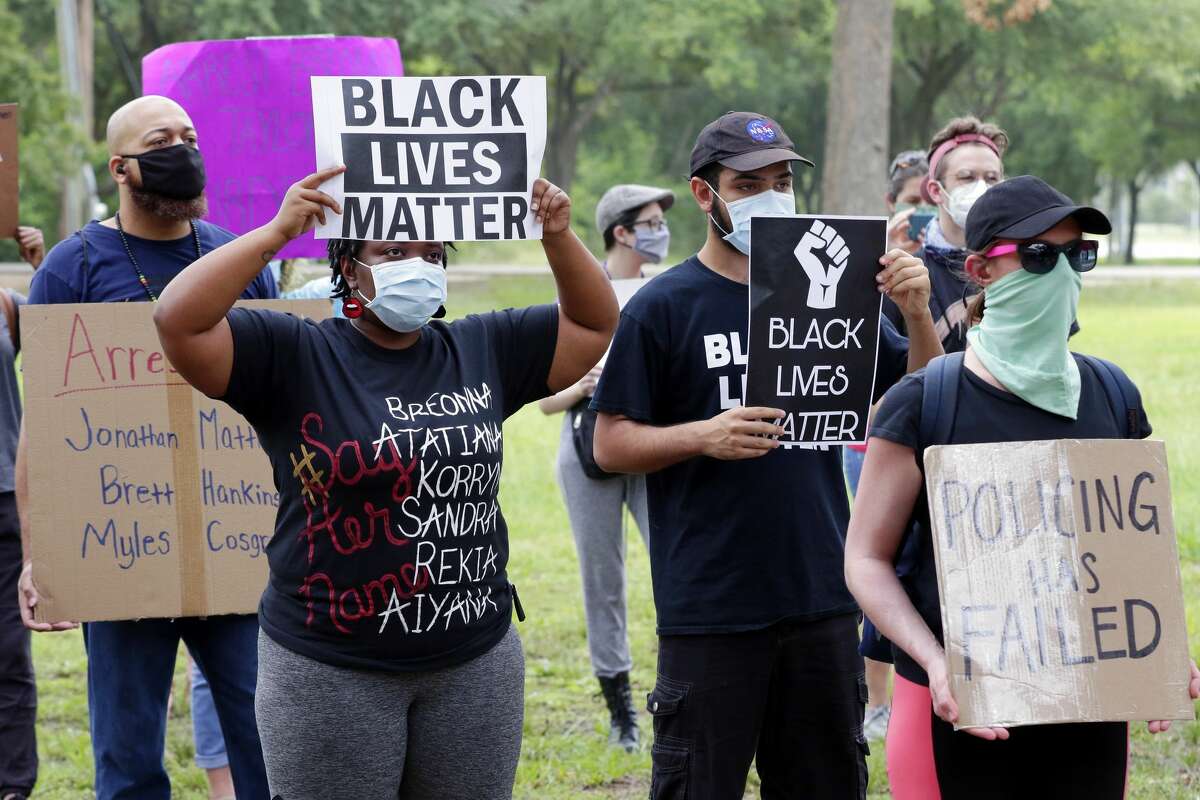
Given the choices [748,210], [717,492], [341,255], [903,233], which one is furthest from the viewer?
[903,233]

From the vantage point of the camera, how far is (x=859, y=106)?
14031mm

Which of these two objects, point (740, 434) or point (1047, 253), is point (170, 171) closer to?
point (740, 434)

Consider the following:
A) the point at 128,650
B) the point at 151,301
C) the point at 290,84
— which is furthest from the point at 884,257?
the point at 290,84

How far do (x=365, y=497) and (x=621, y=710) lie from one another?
315 centimetres

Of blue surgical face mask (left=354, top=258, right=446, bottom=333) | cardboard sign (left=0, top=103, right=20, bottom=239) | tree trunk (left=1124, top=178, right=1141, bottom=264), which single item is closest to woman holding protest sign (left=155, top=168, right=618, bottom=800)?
blue surgical face mask (left=354, top=258, right=446, bottom=333)

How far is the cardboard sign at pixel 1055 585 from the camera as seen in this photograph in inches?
108

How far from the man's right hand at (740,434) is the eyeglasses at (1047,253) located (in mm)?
712

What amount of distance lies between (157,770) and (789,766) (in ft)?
6.01

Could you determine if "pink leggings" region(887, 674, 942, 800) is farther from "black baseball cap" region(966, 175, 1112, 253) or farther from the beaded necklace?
the beaded necklace

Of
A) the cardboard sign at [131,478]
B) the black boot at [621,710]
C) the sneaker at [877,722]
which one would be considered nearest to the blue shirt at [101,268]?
the cardboard sign at [131,478]

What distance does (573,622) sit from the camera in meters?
7.93

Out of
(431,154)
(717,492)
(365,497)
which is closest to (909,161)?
(717,492)

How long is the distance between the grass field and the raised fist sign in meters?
2.55

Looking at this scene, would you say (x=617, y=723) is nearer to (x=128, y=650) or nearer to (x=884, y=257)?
(x=128, y=650)
